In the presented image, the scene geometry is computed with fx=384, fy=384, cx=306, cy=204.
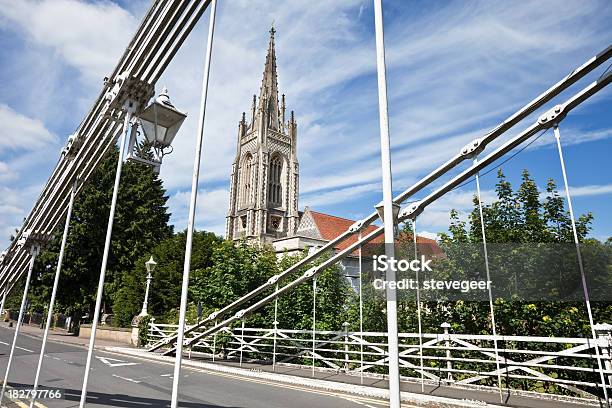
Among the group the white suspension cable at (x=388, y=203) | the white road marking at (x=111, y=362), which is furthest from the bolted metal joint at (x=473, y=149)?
the white road marking at (x=111, y=362)

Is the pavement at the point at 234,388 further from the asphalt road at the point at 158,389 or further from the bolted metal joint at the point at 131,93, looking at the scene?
the bolted metal joint at the point at 131,93

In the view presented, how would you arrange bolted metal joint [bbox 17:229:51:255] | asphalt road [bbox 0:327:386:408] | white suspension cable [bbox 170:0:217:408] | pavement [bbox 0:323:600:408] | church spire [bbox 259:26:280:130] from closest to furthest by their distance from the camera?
white suspension cable [bbox 170:0:217:408] → bolted metal joint [bbox 17:229:51:255] → pavement [bbox 0:323:600:408] → asphalt road [bbox 0:327:386:408] → church spire [bbox 259:26:280:130]

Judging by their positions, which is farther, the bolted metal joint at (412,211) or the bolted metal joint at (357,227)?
the bolted metal joint at (357,227)

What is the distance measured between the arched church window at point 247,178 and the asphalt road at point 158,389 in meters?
59.4

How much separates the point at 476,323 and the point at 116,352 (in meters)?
15.0

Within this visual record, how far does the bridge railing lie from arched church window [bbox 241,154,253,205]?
189ft

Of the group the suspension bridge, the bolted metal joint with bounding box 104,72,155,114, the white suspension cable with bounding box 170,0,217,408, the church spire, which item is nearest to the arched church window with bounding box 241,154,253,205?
the church spire

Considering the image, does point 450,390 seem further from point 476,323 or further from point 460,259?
point 460,259

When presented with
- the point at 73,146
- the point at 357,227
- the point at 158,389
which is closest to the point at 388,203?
the point at 73,146

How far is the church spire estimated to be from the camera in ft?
260

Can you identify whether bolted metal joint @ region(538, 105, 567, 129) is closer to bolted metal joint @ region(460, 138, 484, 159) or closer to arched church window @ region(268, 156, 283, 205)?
bolted metal joint @ region(460, 138, 484, 159)

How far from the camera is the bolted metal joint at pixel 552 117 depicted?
6.62 m

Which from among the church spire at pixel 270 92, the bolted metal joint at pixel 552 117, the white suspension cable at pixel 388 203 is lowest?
the white suspension cable at pixel 388 203

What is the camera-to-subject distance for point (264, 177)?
70812 mm
